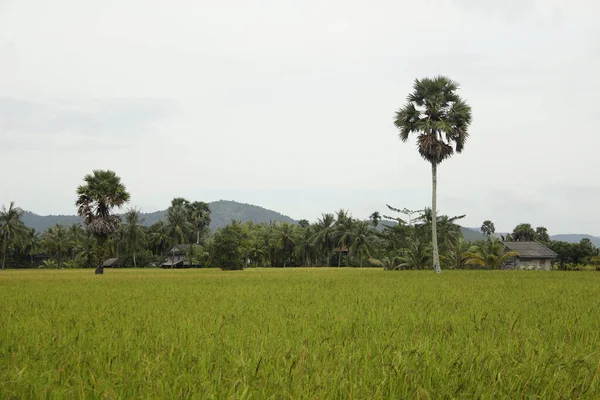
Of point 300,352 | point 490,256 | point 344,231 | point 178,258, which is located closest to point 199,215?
point 178,258

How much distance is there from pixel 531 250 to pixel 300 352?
78.0 m

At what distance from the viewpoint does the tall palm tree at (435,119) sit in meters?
36.8

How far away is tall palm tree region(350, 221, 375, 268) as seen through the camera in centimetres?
8356

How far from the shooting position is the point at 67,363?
16.7 ft

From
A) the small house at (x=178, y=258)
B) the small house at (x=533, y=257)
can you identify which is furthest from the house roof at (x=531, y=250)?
the small house at (x=178, y=258)

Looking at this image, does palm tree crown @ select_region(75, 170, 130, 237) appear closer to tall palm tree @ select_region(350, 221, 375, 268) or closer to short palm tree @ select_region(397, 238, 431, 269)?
short palm tree @ select_region(397, 238, 431, 269)

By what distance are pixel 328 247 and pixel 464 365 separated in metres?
84.4

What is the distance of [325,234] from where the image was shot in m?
87.8

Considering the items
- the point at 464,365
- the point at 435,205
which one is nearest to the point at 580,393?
the point at 464,365

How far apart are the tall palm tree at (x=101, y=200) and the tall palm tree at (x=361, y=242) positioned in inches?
1862

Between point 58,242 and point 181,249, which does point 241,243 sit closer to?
point 181,249

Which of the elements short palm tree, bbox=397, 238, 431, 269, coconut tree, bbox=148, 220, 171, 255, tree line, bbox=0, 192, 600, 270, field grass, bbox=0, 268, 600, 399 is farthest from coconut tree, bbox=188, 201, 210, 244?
field grass, bbox=0, 268, 600, 399

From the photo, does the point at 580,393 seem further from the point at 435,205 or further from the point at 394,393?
the point at 435,205

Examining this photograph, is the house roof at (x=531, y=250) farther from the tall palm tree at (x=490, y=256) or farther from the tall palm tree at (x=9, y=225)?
the tall palm tree at (x=9, y=225)
